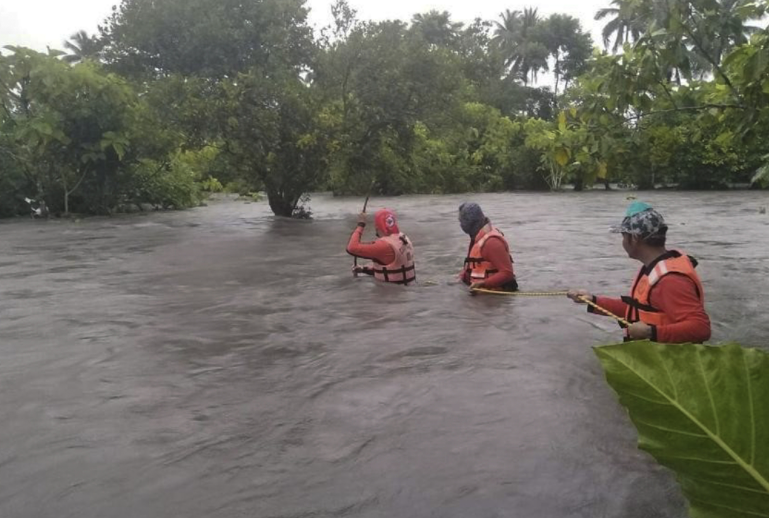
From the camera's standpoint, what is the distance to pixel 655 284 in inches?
202

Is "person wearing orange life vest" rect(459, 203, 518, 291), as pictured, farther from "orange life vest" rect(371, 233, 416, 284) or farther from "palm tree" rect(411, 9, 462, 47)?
"palm tree" rect(411, 9, 462, 47)

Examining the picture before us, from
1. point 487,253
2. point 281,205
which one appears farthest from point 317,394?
point 281,205

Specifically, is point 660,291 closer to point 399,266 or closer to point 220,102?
point 399,266

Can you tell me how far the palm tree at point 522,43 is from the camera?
→ 202 feet

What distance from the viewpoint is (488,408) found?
552 cm

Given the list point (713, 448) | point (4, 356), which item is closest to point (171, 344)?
point (4, 356)

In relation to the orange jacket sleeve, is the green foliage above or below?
above

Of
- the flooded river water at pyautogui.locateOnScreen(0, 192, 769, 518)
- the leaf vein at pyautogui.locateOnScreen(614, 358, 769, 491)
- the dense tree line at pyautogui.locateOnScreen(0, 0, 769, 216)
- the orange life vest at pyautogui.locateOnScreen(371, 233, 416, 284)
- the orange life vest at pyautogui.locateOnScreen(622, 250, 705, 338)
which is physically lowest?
the flooded river water at pyautogui.locateOnScreen(0, 192, 769, 518)

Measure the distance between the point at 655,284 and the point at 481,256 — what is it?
151 inches

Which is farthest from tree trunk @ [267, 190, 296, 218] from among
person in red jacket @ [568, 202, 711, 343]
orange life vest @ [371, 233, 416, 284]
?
person in red jacket @ [568, 202, 711, 343]

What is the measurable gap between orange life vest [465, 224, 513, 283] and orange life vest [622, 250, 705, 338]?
10.9ft

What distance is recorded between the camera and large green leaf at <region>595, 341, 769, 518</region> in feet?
3.10

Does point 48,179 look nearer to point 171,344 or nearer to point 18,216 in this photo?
point 18,216

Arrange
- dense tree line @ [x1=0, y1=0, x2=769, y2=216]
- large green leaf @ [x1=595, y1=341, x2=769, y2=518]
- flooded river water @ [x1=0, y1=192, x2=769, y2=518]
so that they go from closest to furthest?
1. large green leaf @ [x1=595, y1=341, x2=769, y2=518]
2. flooded river water @ [x1=0, y1=192, x2=769, y2=518]
3. dense tree line @ [x1=0, y1=0, x2=769, y2=216]
